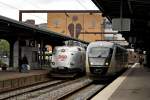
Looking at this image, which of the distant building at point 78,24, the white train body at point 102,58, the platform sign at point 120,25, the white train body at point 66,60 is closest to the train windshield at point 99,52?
the white train body at point 102,58

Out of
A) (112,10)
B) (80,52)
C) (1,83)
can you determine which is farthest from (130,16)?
(1,83)

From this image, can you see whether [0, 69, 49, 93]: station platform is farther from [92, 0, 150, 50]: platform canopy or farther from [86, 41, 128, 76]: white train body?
[92, 0, 150, 50]: platform canopy

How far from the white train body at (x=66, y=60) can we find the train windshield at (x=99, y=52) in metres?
4.82

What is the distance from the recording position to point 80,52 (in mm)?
39562

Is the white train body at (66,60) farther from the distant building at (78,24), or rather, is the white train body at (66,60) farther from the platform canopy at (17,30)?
the distant building at (78,24)

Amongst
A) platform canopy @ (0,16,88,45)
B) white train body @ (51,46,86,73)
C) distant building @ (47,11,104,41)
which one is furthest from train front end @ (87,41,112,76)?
distant building @ (47,11,104,41)

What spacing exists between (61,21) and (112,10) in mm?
84827

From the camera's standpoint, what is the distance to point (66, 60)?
37.3 meters

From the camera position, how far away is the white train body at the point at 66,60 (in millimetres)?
37250

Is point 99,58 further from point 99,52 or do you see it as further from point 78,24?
point 78,24

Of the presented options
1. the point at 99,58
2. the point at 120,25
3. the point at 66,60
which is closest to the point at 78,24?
the point at 66,60

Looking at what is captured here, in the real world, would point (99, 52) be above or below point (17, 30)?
below

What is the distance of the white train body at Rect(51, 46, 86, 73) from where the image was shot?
37.2 metres

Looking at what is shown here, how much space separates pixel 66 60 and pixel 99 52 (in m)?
5.45
